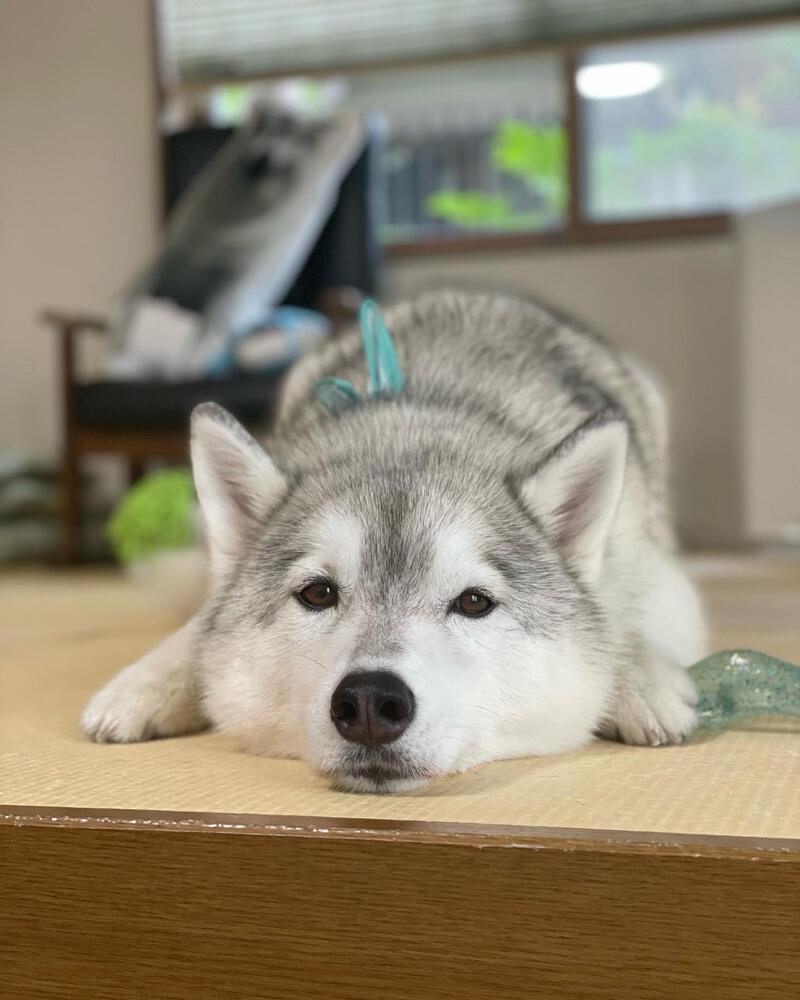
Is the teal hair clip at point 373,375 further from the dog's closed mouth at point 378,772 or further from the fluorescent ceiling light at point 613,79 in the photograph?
the fluorescent ceiling light at point 613,79

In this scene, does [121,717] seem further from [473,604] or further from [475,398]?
[475,398]

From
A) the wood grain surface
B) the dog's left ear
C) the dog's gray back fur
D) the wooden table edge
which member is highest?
the dog's gray back fur

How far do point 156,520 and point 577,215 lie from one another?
2.29m

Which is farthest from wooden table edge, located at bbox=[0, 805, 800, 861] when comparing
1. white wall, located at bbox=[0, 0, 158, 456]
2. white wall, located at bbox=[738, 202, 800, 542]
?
white wall, located at bbox=[0, 0, 158, 456]

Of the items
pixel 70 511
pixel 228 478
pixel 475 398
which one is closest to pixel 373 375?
pixel 475 398

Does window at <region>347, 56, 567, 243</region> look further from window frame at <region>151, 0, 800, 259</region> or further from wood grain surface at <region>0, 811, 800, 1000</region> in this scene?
wood grain surface at <region>0, 811, 800, 1000</region>

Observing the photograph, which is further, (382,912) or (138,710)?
→ (138,710)

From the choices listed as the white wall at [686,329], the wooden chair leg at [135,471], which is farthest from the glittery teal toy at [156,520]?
the white wall at [686,329]

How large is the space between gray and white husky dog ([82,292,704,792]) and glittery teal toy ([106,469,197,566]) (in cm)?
218

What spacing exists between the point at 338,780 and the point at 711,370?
4.10 m

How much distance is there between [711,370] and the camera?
4.94m

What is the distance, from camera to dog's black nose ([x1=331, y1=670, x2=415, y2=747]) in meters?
1.07

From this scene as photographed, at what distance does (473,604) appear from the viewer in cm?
123

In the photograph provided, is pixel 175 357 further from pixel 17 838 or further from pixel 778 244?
pixel 17 838
